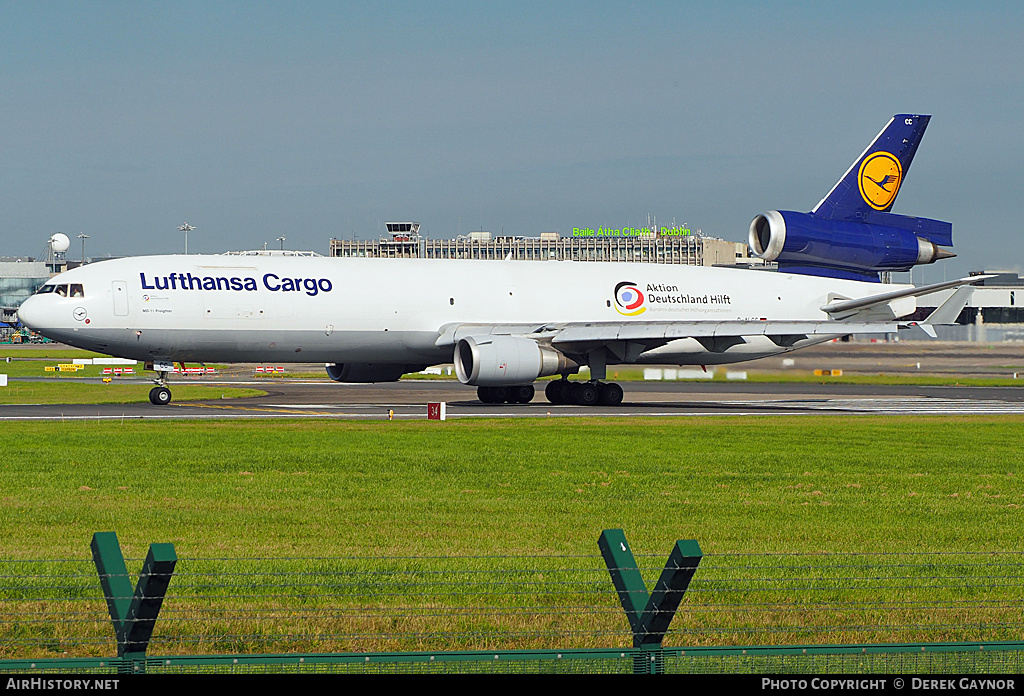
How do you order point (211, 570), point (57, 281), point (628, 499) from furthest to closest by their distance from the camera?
point (57, 281) → point (628, 499) → point (211, 570)

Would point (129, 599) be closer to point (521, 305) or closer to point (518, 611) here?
point (518, 611)

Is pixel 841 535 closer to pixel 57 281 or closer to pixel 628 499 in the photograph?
pixel 628 499

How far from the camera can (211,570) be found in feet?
44.4

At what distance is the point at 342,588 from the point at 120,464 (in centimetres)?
1284

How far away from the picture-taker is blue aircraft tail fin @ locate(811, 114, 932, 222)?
5197 centimetres

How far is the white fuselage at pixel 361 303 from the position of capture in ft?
133

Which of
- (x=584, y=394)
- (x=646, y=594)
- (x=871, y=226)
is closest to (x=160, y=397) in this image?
(x=584, y=394)

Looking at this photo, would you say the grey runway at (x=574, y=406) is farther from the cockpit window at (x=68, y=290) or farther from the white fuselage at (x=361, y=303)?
the cockpit window at (x=68, y=290)

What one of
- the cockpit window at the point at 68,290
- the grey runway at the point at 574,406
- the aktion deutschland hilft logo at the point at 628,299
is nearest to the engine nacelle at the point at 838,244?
the grey runway at the point at 574,406

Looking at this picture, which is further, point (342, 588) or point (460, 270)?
point (460, 270)

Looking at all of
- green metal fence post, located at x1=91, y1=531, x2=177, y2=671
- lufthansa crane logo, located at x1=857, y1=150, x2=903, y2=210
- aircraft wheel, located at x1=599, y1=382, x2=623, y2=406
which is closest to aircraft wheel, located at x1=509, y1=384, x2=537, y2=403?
aircraft wheel, located at x1=599, y1=382, x2=623, y2=406

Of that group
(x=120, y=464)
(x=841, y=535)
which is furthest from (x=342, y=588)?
(x=120, y=464)

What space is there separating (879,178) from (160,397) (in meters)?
31.2

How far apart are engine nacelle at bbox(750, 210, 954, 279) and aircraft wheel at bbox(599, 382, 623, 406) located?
10.2 m
